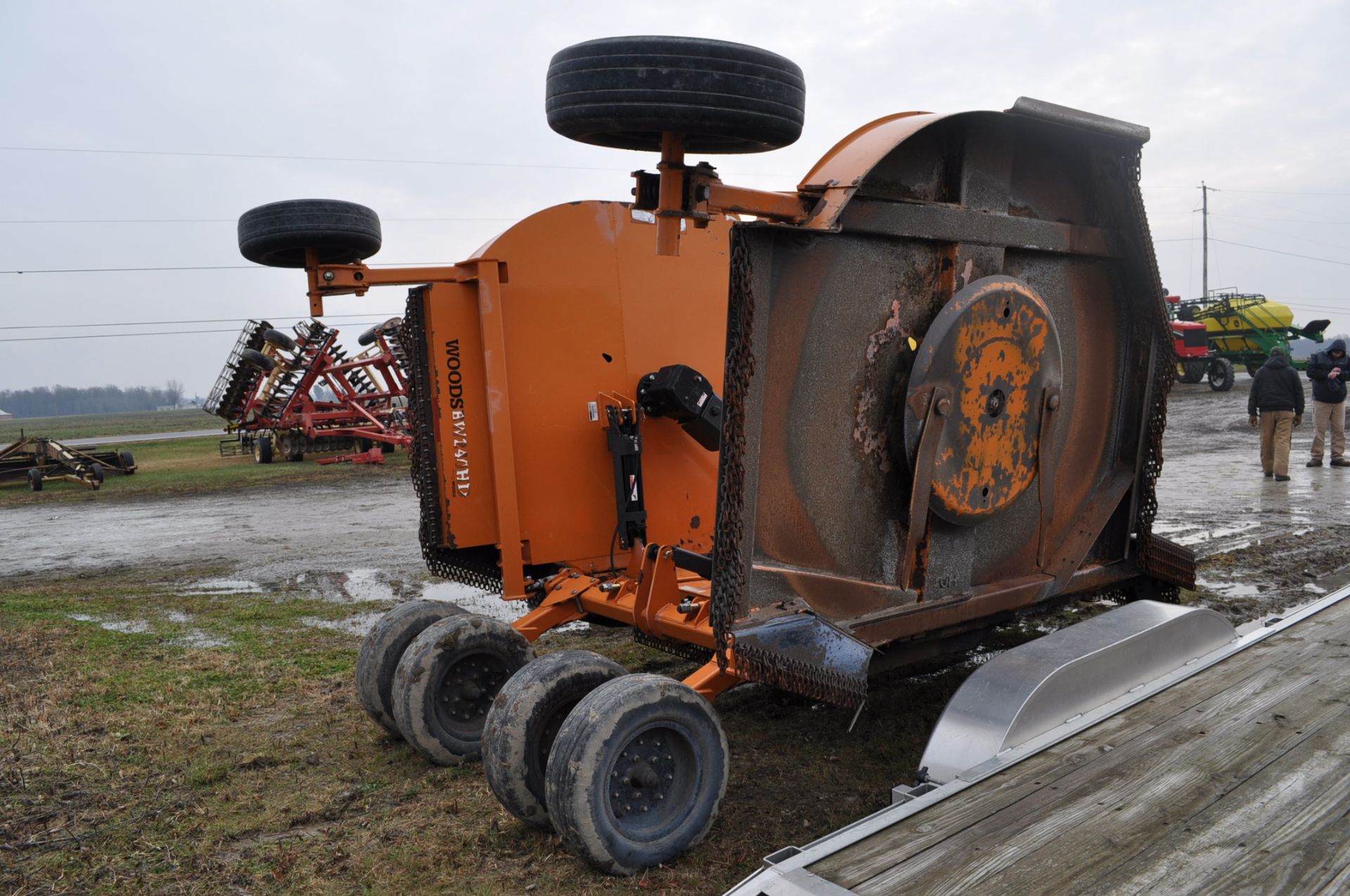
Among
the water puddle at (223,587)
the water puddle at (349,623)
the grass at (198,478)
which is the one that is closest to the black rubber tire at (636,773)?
the water puddle at (349,623)

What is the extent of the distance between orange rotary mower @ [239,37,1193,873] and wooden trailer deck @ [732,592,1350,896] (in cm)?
98

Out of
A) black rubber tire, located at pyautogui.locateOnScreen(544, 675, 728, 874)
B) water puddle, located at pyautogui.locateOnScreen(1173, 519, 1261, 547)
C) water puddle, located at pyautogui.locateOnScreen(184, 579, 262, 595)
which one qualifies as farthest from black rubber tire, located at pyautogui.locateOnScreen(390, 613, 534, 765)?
water puddle, located at pyautogui.locateOnScreen(1173, 519, 1261, 547)

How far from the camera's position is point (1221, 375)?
1041 inches

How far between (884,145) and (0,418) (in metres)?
144

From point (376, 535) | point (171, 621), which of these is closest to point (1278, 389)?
point (376, 535)

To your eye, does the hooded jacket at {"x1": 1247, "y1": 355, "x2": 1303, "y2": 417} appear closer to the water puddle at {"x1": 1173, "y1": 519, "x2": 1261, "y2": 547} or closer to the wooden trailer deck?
the water puddle at {"x1": 1173, "y1": 519, "x2": 1261, "y2": 547}

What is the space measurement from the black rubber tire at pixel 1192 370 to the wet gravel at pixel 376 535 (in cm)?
1058

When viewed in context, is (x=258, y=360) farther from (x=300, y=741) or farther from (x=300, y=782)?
(x=300, y=782)

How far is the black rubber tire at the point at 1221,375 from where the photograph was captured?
1037 inches

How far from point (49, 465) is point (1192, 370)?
27.7 meters

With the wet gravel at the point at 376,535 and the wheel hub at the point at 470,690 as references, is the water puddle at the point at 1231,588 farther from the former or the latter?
the wheel hub at the point at 470,690

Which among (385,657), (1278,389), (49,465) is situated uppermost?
(1278,389)

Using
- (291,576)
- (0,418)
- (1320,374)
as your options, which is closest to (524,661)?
(291,576)

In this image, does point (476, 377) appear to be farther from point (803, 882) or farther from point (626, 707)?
point (803, 882)
